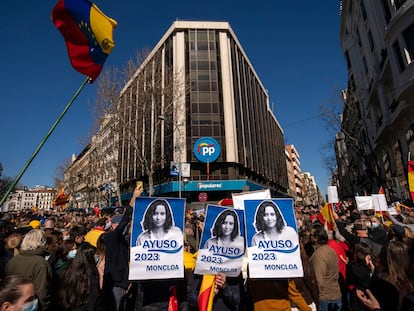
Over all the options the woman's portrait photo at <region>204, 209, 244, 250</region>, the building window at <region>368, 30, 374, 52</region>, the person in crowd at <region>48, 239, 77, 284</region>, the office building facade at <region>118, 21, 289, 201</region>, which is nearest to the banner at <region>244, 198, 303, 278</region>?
the woman's portrait photo at <region>204, 209, 244, 250</region>

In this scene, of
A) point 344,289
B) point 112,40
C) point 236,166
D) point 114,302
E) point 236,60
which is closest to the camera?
point 114,302

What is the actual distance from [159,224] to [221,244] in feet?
2.66

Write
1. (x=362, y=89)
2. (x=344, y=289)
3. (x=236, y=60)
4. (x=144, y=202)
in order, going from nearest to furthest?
(x=144, y=202) → (x=344, y=289) → (x=362, y=89) → (x=236, y=60)

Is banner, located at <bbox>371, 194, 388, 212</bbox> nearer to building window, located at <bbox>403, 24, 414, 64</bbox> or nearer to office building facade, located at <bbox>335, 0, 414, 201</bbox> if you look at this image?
office building facade, located at <bbox>335, 0, 414, 201</bbox>

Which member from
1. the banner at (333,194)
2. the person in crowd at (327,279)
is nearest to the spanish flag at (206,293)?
the person in crowd at (327,279)

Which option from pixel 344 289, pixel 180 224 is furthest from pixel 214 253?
pixel 344 289

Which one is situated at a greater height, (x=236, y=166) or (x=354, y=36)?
(x=354, y=36)

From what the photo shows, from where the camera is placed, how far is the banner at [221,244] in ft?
10.3

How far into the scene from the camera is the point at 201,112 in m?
35.7

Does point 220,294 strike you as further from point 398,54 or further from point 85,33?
point 398,54

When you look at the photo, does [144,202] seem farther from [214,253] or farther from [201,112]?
[201,112]

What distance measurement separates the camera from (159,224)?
10.7ft

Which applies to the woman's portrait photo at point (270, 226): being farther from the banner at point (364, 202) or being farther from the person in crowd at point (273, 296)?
the banner at point (364, 202)

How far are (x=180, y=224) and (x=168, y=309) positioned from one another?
998mm
